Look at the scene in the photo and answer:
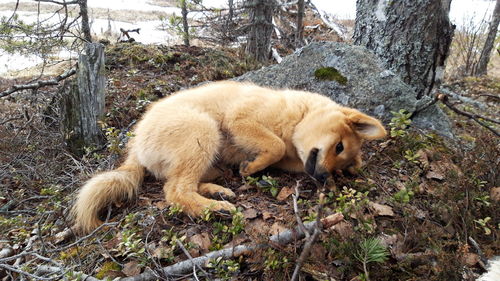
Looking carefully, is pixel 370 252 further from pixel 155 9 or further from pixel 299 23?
pixel 155 9

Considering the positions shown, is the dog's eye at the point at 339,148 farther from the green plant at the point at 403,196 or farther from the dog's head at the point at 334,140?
the green plant at the point at 403,196

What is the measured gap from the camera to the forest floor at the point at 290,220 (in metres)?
2.45

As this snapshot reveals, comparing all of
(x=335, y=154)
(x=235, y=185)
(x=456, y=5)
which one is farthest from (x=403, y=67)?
(x=456, y=5)

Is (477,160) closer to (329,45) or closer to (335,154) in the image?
(335,154)

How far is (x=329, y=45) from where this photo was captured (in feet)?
16.7

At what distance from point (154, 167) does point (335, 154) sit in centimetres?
198

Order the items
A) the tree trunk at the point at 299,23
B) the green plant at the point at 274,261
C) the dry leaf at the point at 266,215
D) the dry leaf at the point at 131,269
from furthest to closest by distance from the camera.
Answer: the tree trunk at the point at 299,23 → the dry leaf at the point at 266,215 → the dry leaf at the point at 131,269 → the green plant at the point at 274,261

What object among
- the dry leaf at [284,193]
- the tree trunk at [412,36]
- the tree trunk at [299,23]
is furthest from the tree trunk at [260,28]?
the dry leaf at [284,193]

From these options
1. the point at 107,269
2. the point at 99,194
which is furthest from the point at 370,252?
the point at 99,194

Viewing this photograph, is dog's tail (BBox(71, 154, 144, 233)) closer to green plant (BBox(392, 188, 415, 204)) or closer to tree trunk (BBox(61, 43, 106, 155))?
tree trunk (BBox(61, 43, 106, 155))

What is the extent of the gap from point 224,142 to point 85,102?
2331 millimetres

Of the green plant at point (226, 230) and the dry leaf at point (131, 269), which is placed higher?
the green plant at point (226, 230)

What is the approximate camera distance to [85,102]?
4.87m

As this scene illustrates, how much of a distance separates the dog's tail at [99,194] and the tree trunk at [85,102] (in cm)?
162
